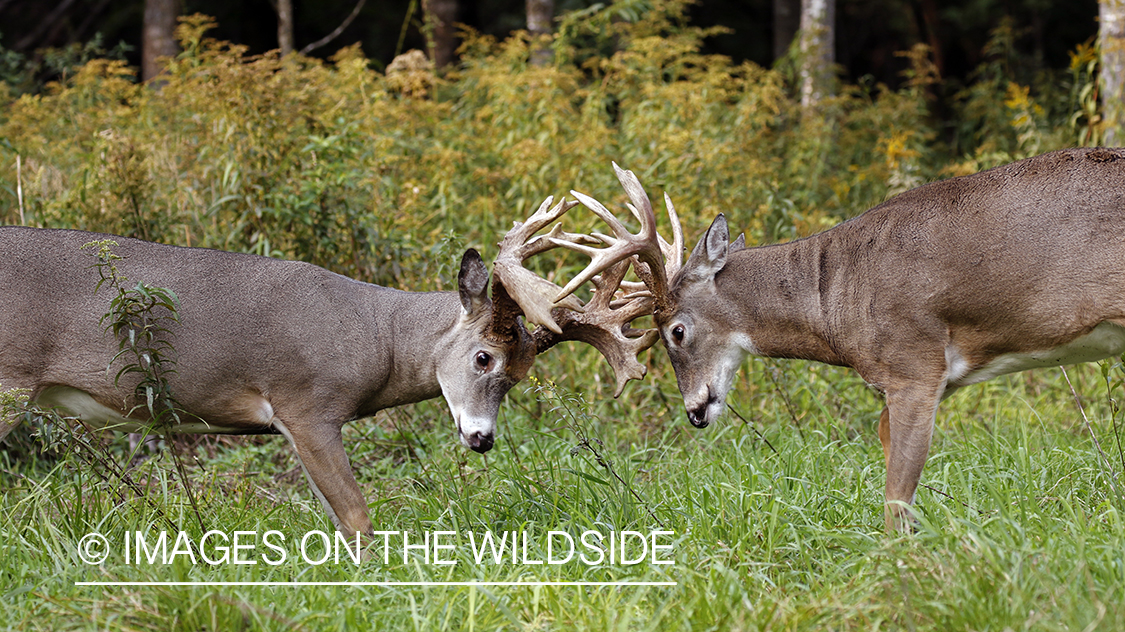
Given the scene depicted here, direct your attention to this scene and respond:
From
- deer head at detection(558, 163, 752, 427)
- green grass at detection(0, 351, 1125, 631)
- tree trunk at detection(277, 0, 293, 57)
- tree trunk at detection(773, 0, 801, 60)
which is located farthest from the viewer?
tree trunk at detection(773, 0, 801, 60)

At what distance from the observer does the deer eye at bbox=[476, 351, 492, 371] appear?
16.3 ft

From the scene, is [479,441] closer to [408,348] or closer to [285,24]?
[408,348]

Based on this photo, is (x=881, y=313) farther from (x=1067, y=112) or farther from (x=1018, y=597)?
(x=1067, y=112)

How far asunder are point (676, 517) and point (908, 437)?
1.04 m

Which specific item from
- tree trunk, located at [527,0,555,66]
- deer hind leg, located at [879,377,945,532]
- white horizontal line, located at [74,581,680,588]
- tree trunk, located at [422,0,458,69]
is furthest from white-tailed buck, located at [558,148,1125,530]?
tree trunk, located at [422,0,458,69]

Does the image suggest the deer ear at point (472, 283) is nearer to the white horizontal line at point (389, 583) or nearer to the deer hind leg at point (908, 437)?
the white horizontal line at point (389, 583)

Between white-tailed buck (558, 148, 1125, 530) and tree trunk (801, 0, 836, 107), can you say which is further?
tree trunk (801, 0, 836, 107)

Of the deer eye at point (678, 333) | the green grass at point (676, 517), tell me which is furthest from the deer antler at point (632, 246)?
the green grass at point (676, 517)

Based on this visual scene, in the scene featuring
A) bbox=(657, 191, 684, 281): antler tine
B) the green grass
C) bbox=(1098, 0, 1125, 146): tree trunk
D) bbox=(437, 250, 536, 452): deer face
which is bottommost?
the green grass

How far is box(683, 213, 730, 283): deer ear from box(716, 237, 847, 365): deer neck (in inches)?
3.0

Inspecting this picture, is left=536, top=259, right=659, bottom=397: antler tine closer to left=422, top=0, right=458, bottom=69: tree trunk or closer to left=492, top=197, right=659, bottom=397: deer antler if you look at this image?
left=492, top=197, right=659, bottom=397: deer antler

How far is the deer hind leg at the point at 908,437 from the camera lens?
4453 millimetres

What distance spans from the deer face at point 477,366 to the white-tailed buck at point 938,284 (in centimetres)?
46

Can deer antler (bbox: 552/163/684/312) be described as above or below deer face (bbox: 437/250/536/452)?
above
